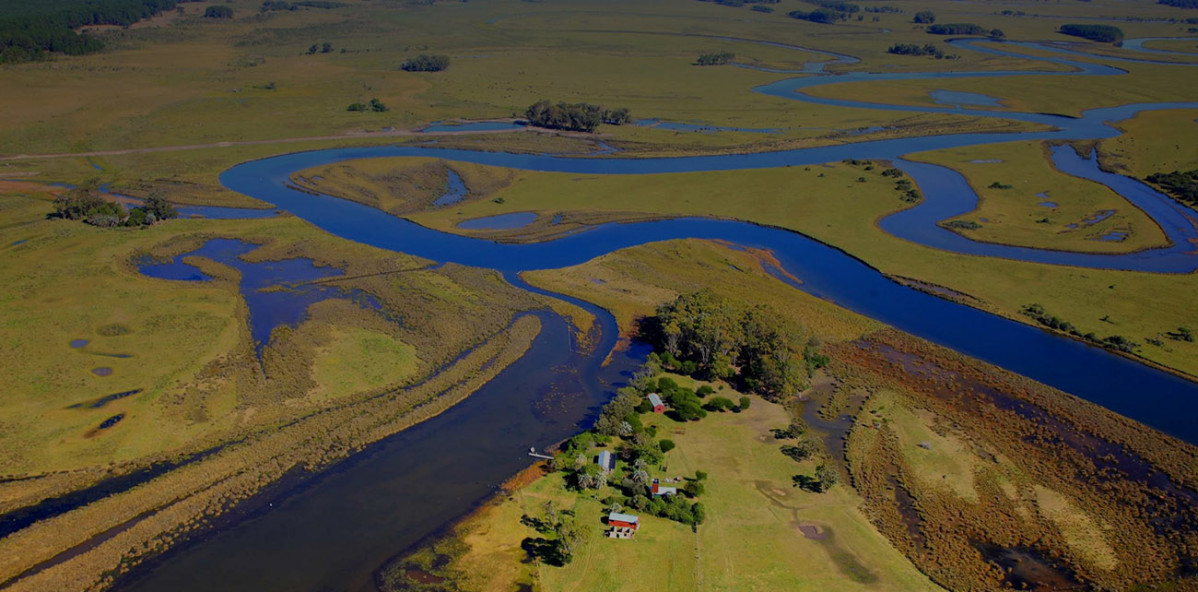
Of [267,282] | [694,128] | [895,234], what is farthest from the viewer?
[694,128]

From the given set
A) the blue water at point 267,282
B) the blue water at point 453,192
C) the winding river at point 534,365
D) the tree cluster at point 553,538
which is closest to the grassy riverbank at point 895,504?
the tree cluster at point 553,538

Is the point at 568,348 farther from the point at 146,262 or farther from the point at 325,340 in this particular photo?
the point at 146,262

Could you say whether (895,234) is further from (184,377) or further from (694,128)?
Answer: (184,377)

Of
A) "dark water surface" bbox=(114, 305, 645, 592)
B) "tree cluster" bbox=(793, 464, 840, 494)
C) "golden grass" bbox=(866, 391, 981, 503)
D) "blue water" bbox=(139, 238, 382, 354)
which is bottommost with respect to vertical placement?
"golden grass" bbox=(866, 391, 981, 503)

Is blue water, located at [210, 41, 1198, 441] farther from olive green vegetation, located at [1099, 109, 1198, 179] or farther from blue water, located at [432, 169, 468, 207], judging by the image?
blue water, located at [432, 169, 468, 207]

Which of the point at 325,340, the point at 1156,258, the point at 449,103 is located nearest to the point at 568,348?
the point at 325,340

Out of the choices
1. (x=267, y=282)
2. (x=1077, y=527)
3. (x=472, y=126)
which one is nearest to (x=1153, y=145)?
(x=1077, y=527)

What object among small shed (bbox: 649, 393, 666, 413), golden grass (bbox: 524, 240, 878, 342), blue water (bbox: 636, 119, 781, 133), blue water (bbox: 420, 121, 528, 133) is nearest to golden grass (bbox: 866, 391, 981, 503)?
golden grass (bbox: 524, 240, 878, 342)
